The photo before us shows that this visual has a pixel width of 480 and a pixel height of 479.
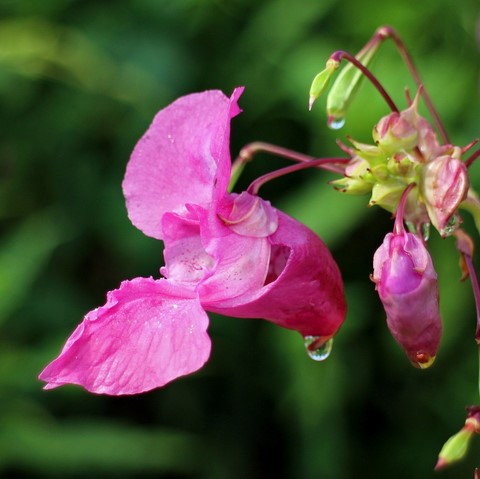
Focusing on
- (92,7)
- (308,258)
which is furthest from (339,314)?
(92,7)

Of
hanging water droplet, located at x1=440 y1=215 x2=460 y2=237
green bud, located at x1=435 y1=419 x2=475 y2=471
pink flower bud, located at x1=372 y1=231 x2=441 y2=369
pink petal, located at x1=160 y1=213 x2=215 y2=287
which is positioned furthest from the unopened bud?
pink petal, located at x1=160 y1=213 x2=215 y2=287

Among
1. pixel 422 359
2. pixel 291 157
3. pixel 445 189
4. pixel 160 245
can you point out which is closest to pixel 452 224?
pixel 445 189

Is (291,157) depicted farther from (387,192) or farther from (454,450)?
(454,450)

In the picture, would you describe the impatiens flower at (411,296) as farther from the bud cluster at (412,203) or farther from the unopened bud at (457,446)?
the unopened bud at (457,446)

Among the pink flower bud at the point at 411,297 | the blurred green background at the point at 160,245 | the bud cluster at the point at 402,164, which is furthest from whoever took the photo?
the blurred green background at the point at 160,245

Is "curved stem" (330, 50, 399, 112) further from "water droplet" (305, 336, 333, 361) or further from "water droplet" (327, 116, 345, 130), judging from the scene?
"water droplet" (305, 336, 333, 361)

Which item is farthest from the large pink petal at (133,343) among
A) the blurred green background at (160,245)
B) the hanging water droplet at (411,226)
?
the blurred green background at (160,245)
